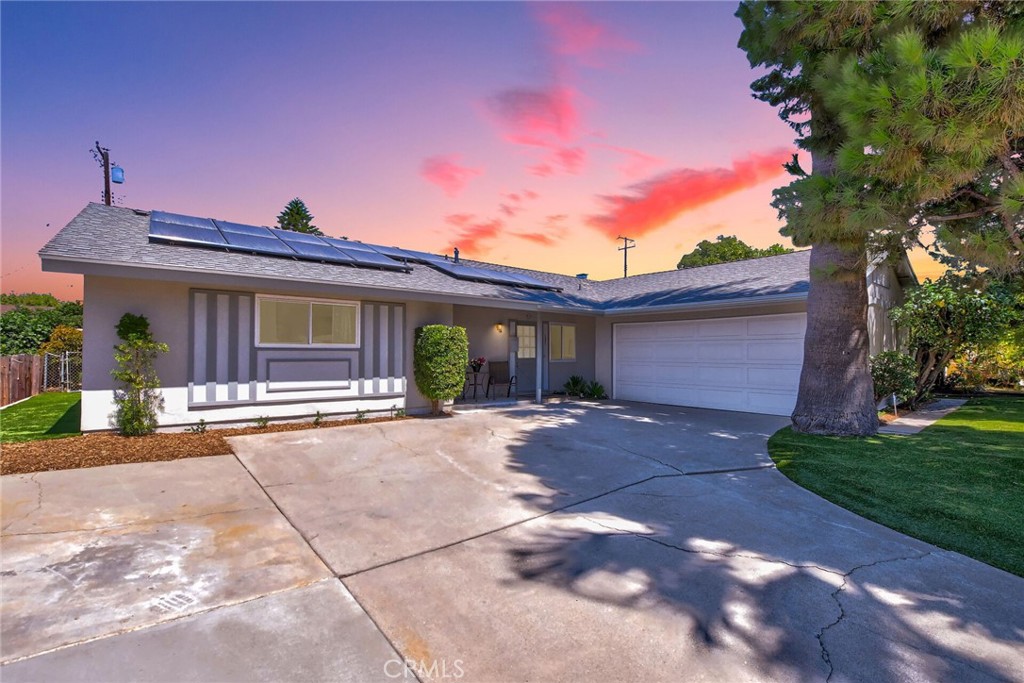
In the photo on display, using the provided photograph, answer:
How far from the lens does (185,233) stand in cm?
765

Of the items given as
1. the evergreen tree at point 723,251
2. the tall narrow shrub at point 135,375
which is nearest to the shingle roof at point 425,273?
the tall narrow shrub at point 135,375

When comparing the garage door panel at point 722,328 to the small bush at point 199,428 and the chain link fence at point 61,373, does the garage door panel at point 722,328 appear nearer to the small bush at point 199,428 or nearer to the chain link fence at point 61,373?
the small bush at point 199,428

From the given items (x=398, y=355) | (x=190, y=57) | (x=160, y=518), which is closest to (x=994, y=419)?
(x=398, y=355)

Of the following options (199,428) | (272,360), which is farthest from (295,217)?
(199,428)

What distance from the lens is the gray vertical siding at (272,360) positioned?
7109mm

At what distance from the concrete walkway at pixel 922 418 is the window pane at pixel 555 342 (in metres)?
7.49

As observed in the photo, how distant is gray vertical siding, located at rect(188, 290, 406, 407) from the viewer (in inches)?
280

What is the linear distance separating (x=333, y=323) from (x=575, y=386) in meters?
7.01

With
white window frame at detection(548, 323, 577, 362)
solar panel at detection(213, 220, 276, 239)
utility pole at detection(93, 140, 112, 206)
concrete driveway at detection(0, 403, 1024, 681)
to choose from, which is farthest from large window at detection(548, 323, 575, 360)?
utility pole at detection(93, 140, 112, 206)

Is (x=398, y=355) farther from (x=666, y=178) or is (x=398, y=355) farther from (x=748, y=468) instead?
(x=666, y=178)

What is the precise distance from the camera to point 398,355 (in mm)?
9008

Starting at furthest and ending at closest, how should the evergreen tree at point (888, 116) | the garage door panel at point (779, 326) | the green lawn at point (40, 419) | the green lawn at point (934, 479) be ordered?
1. the garage door panel at point (779, 326)
2. the green lawn at point (40, 419)
3. the green lawn at point (934, 479)
4. the evergreen tree at point (888, 116)

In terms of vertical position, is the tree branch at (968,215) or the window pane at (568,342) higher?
the tree branch at (968,215)

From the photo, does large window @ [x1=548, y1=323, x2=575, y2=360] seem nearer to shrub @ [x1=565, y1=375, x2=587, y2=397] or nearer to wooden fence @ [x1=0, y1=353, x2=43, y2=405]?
shrub @ [x1=565, y1=375, x2=587, y2=397]
